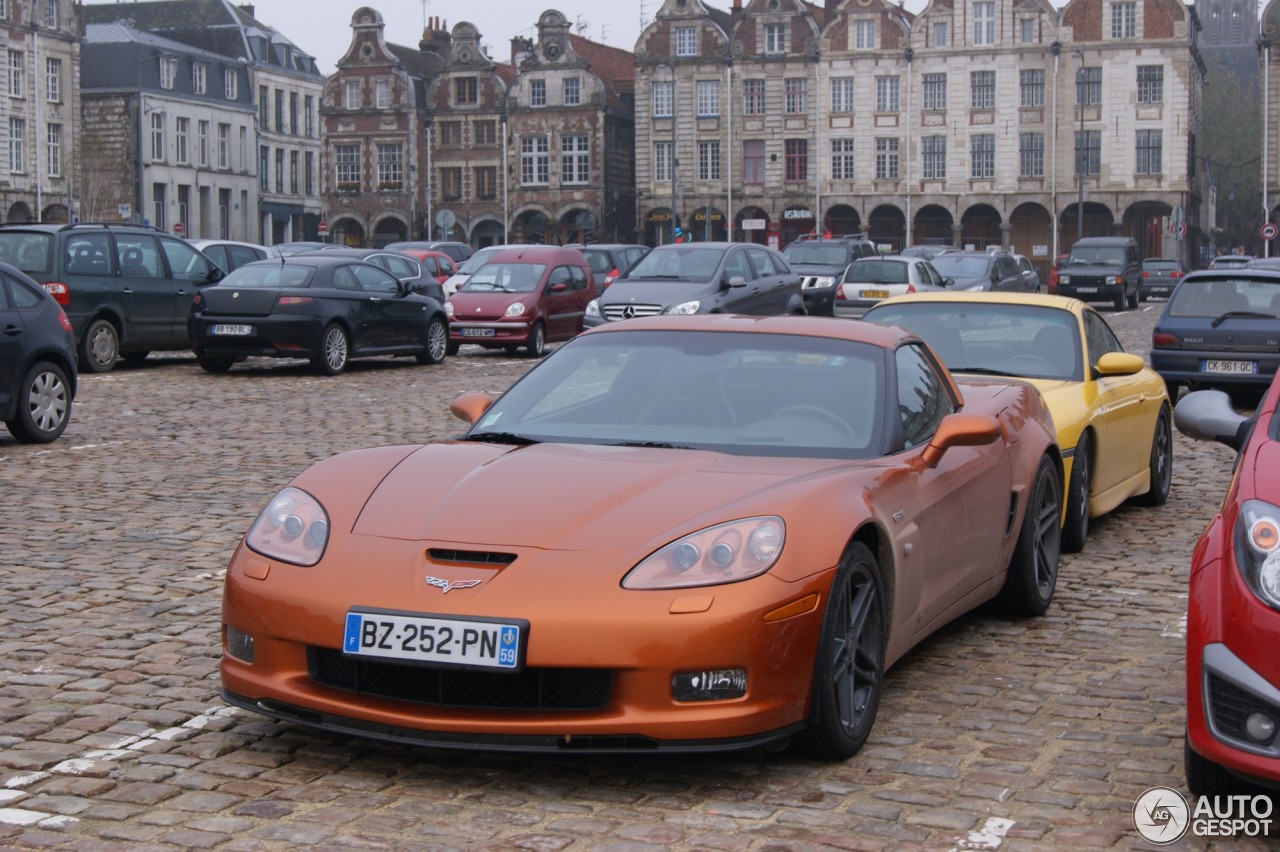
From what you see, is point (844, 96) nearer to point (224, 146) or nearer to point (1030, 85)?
point (1030, 85)

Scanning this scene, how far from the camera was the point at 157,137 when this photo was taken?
8669 cm

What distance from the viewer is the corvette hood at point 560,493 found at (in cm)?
519

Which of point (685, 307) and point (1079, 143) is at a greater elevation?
point (1079, 143)

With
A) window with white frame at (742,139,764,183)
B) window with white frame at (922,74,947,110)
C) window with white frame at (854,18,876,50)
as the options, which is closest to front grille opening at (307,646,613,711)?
window with white frame at (922,74,947,110)

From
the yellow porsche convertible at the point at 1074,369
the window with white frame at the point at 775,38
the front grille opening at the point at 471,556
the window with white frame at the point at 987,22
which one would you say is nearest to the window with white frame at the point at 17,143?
the window with white frame at the point at 775,38

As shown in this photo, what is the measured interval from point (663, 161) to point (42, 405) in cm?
7724

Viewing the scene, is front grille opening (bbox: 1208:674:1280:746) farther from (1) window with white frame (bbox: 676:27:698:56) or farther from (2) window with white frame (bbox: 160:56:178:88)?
(2) window with white frame (bbox: 160:56:178:88)

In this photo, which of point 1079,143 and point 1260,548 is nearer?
point 1260,548

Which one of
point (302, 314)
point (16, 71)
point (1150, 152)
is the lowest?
point (302, 314)

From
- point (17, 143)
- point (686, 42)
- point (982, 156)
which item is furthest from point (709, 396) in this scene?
point (686, 42)

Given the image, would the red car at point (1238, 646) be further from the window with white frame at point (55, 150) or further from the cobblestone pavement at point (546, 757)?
the window with white frame at point (55, 150)

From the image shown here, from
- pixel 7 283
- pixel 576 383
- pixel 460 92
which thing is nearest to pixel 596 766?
pixel 576 383

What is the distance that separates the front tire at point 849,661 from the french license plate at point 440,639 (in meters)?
0.92

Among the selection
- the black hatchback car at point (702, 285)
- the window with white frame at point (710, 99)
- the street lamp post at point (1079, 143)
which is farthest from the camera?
the window with white frame at point (710, 99)
